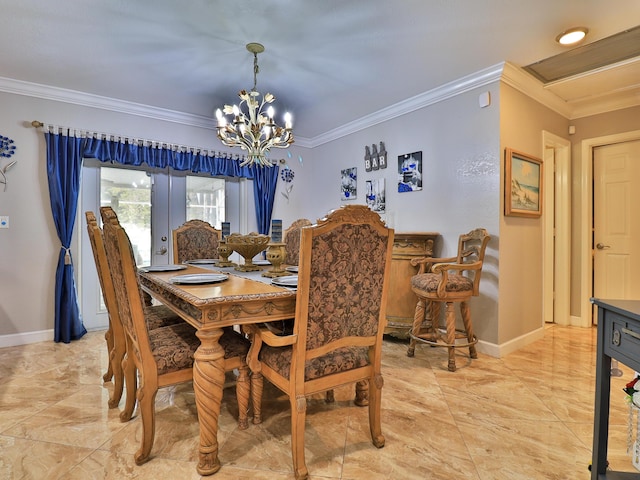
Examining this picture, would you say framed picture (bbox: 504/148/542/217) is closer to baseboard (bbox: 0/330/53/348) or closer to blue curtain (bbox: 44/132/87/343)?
blue curtain (bbox: 44/132/87/343)

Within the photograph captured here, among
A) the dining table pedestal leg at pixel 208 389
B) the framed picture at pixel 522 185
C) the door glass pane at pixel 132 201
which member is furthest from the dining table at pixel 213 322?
the door glass pane at pixel 132 201

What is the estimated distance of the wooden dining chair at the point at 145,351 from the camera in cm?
141

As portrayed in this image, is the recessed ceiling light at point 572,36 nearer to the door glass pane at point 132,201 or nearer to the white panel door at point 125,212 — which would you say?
the white panel door at point 125,212

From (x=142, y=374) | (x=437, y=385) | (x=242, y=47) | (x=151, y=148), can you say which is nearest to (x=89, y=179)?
(x=151, y=148)

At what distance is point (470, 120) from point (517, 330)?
1929mm

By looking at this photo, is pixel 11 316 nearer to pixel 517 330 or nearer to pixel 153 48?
pixel 153 48

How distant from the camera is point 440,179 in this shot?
3260mm

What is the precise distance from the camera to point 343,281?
143 centimetres

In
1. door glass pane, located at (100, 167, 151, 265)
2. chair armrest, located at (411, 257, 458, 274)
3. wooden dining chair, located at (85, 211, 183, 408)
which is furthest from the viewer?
door glass pane, located at (100, 167, 151, 265)

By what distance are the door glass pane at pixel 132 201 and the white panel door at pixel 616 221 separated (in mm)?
4975

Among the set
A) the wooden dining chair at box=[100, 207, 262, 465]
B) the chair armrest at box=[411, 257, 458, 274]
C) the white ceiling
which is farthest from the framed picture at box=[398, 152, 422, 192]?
the wooden dining chair at box=[100, 207, 262, 465]

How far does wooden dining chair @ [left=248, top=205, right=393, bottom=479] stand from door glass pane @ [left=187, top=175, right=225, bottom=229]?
296 centimetres

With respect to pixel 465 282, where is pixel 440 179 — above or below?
above

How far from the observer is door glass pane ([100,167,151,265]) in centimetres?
369
